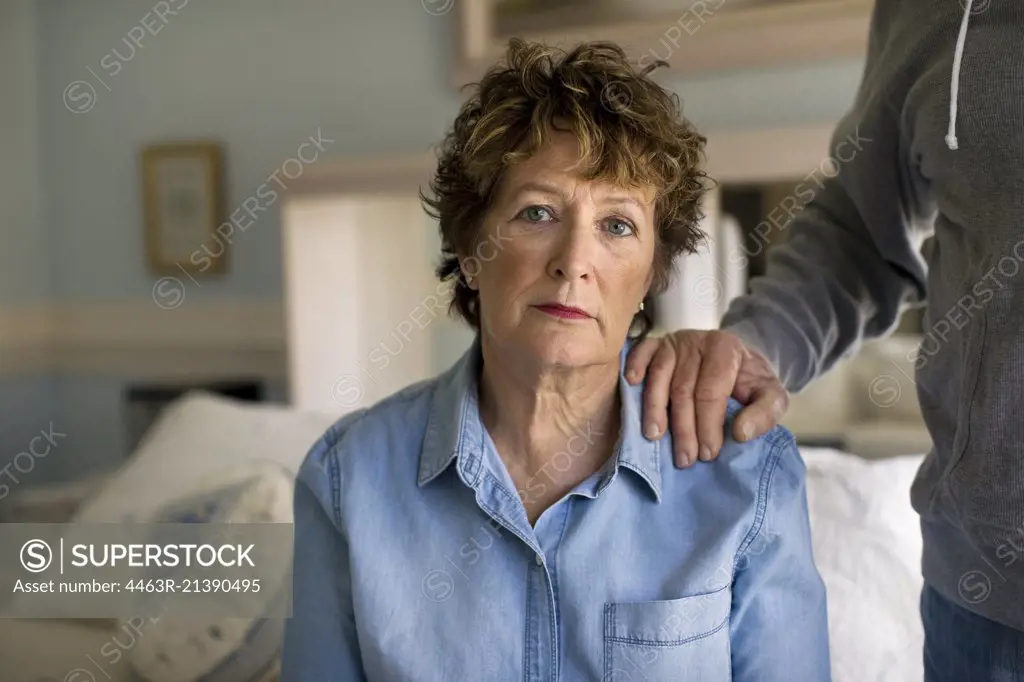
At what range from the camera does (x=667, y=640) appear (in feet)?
3.19

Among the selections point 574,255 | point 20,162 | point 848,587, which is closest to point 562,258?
point 574,255

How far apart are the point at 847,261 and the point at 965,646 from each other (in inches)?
18.4

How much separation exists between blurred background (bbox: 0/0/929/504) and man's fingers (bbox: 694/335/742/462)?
0.90 metres

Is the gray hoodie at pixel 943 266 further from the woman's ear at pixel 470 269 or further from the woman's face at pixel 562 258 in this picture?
the woman's ear at pixel 470 269

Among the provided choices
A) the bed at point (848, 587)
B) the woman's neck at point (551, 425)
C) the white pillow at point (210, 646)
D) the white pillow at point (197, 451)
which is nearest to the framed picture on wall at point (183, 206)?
the white pillow at point (197, 451)

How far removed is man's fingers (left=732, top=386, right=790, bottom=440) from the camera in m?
0.99

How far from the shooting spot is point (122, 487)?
1.89 m

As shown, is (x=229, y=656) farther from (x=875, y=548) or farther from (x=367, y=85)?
(x=367, y=85)

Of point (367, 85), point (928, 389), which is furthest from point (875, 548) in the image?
point (367, 85)

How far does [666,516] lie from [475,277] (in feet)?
1.16

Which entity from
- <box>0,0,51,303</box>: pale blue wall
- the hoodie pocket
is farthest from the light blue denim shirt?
<box>0,0,51,303</box>: pale blue wall

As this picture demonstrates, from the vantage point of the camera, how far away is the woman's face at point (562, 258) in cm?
98

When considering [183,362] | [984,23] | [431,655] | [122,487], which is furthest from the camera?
[183,362]

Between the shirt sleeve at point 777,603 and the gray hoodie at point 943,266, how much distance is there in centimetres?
13
